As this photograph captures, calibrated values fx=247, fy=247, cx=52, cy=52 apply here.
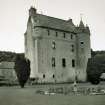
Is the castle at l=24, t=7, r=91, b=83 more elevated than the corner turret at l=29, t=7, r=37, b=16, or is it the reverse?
the corner turret at l=29, t=7, r=37, b=16

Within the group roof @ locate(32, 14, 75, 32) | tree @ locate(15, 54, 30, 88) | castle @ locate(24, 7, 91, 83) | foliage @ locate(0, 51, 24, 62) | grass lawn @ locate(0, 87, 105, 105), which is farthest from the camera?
foliage @ locate(0, 51, 24, 62)

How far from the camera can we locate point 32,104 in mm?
18672

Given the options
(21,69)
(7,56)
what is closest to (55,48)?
(21,69)

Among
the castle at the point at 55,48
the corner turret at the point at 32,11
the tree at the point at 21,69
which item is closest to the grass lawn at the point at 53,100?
the tree at the point at 21,69

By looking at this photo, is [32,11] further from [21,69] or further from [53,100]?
[53,100]

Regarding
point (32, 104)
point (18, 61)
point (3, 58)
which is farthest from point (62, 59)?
point (3, 58)

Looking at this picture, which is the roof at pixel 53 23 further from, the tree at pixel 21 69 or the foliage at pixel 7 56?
the foliage at pixel 7 56

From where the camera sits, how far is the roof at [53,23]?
2272 inches

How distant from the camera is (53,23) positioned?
6128 cm

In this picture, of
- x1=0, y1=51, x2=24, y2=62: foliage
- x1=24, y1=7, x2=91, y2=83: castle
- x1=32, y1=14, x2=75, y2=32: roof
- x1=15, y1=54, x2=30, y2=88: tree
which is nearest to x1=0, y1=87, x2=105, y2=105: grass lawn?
x1=15, y1=54, x2=30, y2=88: tree

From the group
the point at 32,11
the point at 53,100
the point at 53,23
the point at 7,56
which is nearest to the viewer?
the point at 53,100

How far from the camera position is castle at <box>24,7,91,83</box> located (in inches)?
2229

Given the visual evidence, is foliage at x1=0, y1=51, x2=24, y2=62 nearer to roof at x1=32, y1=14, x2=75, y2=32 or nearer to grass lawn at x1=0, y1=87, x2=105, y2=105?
roof at x1=32, y1=14, x2=75, y2=32

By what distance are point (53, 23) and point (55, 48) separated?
253 inches
